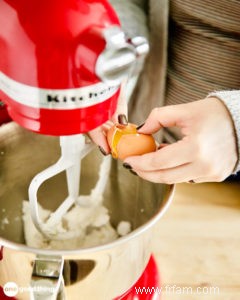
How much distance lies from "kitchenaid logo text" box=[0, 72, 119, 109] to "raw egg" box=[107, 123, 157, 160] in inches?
5.3

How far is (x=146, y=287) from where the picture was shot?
566 mm

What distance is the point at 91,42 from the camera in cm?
32

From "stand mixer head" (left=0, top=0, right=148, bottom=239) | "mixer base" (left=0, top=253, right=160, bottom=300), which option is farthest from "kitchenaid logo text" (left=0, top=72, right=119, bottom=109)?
"mixer base" (left=0, top=253, right=160, bottom=300)

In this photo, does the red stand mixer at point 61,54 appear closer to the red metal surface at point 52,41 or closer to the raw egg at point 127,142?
the red metal surface at point 52,41

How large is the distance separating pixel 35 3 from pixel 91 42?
0.16 ft

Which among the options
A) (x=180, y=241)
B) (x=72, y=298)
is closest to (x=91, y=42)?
(x=72, y=298)

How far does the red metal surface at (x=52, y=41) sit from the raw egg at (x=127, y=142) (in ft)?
0.49

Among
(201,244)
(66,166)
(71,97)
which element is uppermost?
(71,97)

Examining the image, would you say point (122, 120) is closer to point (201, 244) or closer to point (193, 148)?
point (193, 148)

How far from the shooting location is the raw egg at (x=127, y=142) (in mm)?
478

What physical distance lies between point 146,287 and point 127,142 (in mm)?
202

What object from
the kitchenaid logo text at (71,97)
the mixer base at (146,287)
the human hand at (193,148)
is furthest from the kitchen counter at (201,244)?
the kitchenaid logo text at (71,97)

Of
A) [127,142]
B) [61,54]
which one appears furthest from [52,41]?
[127,142]

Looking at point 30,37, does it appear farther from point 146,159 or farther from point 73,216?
point 73,216
